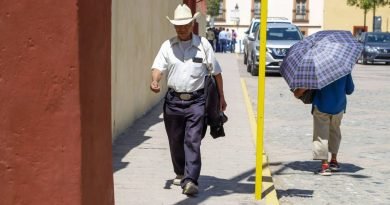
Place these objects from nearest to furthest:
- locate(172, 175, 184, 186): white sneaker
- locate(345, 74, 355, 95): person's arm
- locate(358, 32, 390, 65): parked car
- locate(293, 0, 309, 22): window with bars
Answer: locate(172, 175, 184, 186): white sneaker
locate(345, 74, 355, 95): person's arm
locate(358, 32, 390, 65): parked car
locate(293, 0, 309, 22): window with bars

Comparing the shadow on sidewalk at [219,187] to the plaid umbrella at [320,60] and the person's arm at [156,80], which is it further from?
the plaid umbrella at [320,60]

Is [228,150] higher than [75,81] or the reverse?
the reverse

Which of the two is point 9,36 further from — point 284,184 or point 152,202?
point 284,184

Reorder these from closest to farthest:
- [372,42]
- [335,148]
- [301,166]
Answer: [335,148], [301,166], [372,42]

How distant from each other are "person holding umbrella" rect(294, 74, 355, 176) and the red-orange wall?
173 inches

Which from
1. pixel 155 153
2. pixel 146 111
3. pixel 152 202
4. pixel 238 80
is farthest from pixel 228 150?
pixel 238 80

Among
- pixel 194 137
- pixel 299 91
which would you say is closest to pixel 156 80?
pixel 194 137

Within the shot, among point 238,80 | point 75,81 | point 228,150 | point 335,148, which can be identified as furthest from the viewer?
point 238,80

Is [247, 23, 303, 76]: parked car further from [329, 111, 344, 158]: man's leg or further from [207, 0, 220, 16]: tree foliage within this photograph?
[207, 0, 220, 16]: tree foliage

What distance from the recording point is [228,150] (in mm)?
9633

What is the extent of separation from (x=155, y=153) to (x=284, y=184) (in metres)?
2.09

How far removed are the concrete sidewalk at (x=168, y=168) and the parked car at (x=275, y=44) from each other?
12.5m

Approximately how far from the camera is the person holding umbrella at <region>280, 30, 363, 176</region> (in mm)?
7637

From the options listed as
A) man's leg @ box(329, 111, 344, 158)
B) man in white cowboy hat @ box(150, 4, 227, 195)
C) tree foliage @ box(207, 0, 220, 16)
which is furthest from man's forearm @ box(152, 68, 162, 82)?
tree foliage @ box(207, 0, 220, 16)
